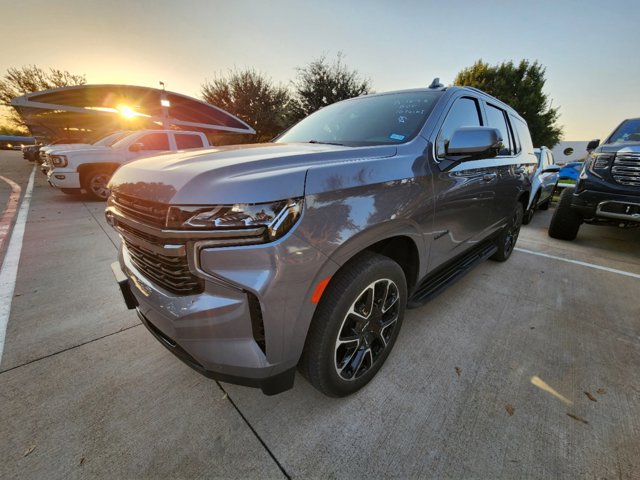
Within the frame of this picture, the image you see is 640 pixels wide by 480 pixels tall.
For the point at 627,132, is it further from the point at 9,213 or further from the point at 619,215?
the point at 9,213

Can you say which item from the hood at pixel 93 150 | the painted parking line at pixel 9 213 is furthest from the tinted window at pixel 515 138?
the hood at pixel 93 150

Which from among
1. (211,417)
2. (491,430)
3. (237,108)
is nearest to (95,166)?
(211,417)

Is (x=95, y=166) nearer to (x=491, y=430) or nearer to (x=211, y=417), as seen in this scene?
(x=211, y=417)

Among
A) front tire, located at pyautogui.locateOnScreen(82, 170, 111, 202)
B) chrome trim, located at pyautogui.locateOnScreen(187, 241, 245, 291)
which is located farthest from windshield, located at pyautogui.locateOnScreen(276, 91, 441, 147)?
front tire, located at pyautogui.locateOnScreen(82, 170, 111, 202)

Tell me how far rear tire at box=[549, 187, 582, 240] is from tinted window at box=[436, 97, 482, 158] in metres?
3.55

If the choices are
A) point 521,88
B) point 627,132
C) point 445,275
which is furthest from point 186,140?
point 521,88

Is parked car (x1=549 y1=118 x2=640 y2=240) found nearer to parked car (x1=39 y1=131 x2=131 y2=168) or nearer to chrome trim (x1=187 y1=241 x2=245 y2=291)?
chrome trim (x1=187 y1=241 x2=245 y2=291)

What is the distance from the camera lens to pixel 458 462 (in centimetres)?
135

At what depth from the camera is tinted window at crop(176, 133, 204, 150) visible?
301 inches

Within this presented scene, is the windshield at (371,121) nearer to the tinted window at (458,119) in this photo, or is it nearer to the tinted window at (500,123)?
the tinted window at (458,119)

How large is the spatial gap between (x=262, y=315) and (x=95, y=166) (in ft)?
27.1

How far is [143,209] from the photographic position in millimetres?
1250

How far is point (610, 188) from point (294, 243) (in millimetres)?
5139

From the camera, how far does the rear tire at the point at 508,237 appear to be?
11.5 feet
